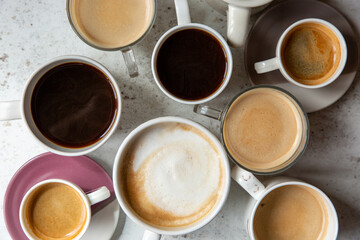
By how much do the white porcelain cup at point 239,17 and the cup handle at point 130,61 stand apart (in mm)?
301

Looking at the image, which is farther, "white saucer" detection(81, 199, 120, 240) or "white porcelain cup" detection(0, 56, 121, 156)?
"white saucer" detection(81, 199, 120, 240)

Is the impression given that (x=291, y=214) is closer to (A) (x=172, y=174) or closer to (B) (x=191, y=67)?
(A) (x=172, y=174)

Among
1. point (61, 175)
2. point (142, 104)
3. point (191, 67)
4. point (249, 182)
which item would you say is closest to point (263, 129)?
point (249, 182)

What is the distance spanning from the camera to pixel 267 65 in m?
1.02

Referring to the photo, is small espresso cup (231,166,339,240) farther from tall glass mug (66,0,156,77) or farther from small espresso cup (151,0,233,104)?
tall glass mug (66,0,156,77)

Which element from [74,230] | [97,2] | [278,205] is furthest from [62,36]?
[278,205]

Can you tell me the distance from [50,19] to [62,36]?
7 centimetres

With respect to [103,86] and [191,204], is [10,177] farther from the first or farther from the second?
[191,204]

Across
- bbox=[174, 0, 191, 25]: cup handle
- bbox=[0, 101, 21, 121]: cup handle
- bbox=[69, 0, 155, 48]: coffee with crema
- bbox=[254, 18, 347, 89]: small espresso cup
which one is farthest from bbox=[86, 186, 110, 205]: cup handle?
bbox=[254, 18, 347, 89]: small espresso cup

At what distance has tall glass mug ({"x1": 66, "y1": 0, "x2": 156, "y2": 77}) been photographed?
3.42 feet

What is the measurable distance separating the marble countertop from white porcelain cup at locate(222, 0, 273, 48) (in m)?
0.18

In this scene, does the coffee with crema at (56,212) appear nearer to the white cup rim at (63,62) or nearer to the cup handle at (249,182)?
the white cup rim at (63,62)

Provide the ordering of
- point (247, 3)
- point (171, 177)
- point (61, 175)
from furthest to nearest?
point (61, 175)
point (171, 177)
point (247, 3)

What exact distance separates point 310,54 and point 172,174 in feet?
1.87
